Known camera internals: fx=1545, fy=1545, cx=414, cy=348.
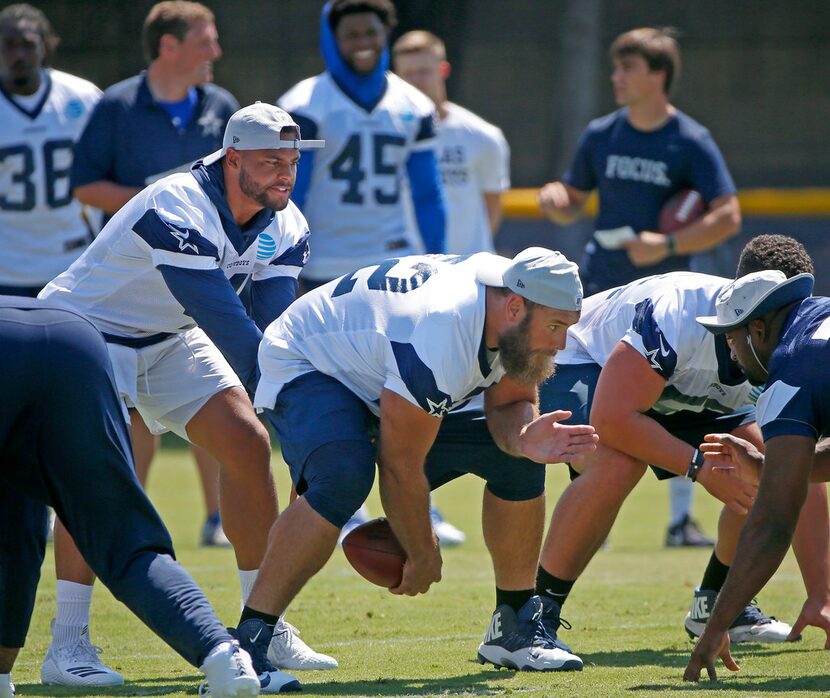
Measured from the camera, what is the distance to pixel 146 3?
19031 mm

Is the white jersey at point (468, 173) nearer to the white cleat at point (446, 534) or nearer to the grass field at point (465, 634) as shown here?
the grass field at point (465, 634)

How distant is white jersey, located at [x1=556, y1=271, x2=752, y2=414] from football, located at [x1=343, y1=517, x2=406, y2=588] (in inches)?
45.0

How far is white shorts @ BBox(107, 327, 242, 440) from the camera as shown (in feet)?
19.4

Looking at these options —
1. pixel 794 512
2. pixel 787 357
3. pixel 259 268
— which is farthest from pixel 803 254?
pixel 259 268

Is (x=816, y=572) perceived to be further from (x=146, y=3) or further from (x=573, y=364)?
(x=146, y=3)

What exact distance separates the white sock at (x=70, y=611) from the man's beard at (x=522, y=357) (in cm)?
184

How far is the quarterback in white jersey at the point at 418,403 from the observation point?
5.12 meters

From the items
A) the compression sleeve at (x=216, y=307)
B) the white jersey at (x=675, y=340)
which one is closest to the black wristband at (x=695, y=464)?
the white jersey at (x=675, y=340)

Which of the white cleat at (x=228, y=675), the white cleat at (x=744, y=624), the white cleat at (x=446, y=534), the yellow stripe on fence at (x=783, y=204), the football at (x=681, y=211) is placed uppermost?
the football at (x=681, y=211)

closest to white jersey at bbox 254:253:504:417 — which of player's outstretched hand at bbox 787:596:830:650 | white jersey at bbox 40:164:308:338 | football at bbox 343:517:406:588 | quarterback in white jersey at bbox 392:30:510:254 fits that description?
white jersey at bbox 40:164:308:338

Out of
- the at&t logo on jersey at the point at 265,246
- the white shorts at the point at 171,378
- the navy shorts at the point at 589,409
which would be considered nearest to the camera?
the white shorts at the point at 171,378

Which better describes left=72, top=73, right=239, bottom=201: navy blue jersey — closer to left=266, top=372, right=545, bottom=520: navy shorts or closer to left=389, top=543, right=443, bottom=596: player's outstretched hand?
left=266, top=372, right=545, bottom=520: navy shorts

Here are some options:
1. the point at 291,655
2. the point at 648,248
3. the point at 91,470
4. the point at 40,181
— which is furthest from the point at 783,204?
the point at 91,470

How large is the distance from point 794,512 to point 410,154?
4888 millimetres
